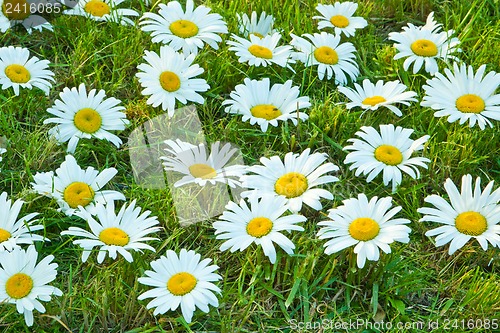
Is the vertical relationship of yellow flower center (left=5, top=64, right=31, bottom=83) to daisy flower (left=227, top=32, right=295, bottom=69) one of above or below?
below

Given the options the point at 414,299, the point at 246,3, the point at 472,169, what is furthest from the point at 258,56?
the point at 414,299

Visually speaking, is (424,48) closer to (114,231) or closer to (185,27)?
(185,27)

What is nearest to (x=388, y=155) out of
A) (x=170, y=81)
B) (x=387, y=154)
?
(x=387, y=154)

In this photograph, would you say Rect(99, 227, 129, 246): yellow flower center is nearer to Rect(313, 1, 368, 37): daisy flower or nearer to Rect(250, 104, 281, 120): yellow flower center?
Rect(250, 104, 281, 120): yellow flower center

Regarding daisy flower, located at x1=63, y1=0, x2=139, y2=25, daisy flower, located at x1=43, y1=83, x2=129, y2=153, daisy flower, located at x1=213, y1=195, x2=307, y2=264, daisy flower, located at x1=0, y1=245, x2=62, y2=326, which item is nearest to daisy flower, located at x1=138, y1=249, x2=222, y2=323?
daisy flower, located at x1=213, y1=195, x2=307, y2=264

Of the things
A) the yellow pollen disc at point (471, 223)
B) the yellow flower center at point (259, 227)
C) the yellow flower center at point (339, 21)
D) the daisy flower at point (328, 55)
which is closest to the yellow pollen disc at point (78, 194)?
the yellow flower center at point (259, 227)

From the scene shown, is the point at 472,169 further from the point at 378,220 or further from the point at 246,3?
the point at 246,3
